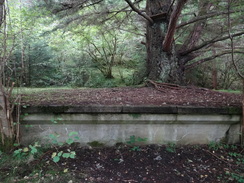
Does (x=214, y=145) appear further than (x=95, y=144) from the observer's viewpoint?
Yes

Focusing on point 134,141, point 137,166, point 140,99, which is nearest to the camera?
point 137,166

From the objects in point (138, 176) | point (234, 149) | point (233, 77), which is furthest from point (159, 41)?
point (233, 77)

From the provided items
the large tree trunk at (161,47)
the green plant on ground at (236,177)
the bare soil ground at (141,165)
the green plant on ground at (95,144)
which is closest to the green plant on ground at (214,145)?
the bare soil ground at (141,165)

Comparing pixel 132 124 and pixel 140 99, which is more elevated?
pixel 140 99

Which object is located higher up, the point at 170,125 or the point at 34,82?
the point at 34,82

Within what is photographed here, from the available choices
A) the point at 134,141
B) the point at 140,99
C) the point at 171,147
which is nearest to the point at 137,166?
the point at 134,141

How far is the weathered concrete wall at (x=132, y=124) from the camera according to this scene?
215 cm

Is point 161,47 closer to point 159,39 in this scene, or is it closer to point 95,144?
point 159,39

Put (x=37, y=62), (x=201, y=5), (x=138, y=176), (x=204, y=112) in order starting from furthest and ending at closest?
1. (x=37, y=62)
2. (x=201, y=5)
3. (x=204, y=112)
4. (x=138, y=176)

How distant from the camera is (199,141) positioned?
2449 mm

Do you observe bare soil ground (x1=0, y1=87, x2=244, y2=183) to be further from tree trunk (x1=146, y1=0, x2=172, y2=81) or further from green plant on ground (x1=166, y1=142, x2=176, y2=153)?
tree trunk (x1=146, y1=0, x2=172, y2=81)

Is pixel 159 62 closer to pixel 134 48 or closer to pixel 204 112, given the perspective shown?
Answer: pixel 204 112

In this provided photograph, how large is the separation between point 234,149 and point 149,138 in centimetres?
121

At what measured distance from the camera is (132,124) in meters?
2.30
